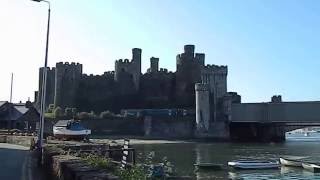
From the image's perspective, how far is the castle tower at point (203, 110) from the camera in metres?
104

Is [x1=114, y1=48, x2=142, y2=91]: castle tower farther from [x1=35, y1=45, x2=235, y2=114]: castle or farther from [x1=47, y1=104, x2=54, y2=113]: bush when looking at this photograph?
[x1=47, y1=104, x2=54, y2=113]: bush

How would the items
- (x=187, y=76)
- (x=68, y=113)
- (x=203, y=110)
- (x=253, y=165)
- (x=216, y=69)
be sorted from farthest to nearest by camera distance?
(x=187, y=76)
(x=216, y=69)
(x=68, y=113)
(x=203, y=110)
(x=253, y=165)

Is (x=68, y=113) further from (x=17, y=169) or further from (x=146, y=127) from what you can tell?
(x=17, y=169)

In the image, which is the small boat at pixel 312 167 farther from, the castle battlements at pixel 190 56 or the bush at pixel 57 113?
the castle battlements at pixel 190 56

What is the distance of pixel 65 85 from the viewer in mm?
121312

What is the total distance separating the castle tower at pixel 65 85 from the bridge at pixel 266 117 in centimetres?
3797

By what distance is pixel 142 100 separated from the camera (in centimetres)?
12444

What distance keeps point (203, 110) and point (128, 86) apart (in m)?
24.7

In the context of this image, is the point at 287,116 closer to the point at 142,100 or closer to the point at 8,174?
the point at 142,100

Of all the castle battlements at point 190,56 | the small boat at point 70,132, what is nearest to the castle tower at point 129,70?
the castle battlements at point 190,56

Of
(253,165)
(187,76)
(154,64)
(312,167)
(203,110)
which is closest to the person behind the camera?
(312,167)

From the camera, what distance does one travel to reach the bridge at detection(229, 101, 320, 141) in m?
97.8

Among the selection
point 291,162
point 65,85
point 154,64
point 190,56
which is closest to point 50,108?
point 65,85

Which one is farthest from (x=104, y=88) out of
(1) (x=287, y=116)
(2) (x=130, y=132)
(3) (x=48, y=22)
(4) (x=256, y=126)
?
(3) (x=48, y=22)
